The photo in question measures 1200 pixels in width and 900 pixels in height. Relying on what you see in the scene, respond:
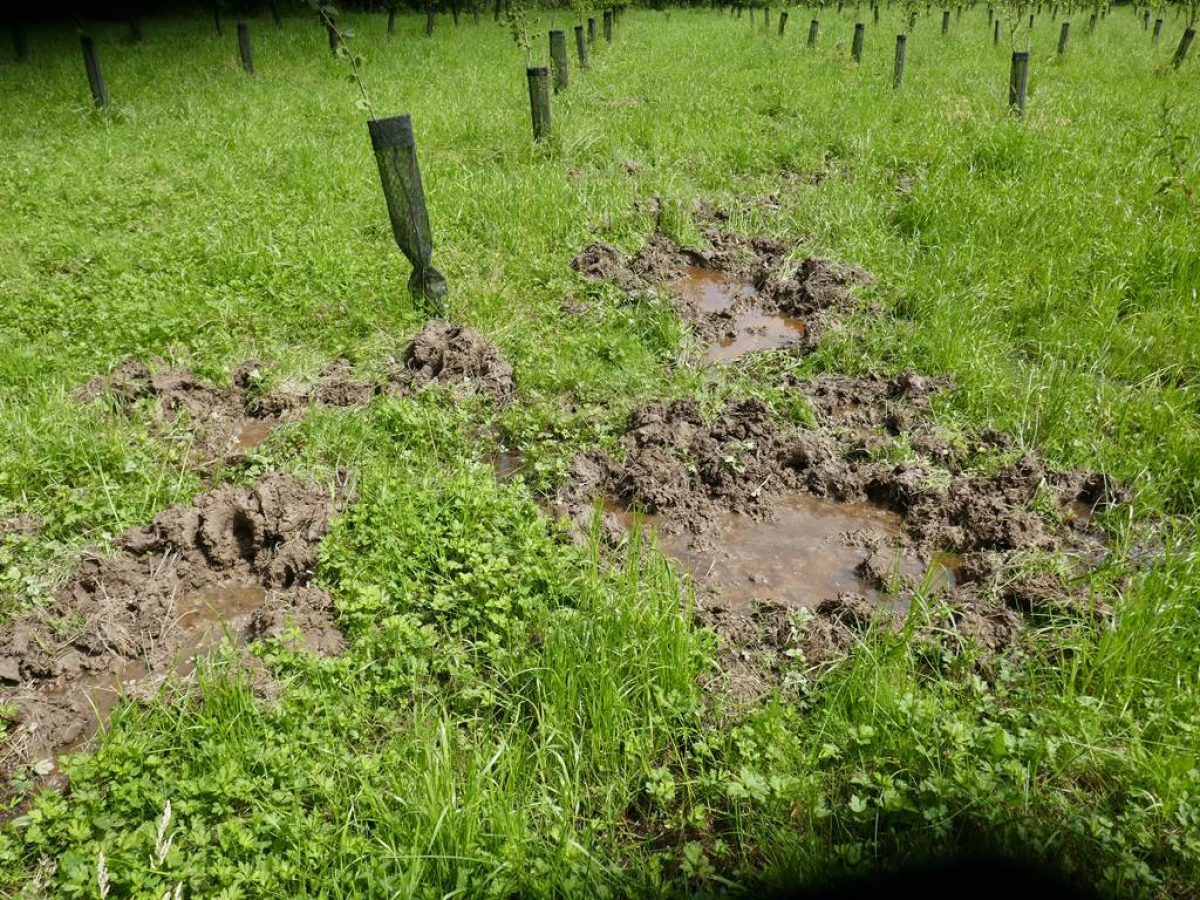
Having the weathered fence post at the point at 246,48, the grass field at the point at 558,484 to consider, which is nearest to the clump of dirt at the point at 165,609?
the grass field at the point at 558,484

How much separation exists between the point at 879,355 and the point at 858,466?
3.93 feet

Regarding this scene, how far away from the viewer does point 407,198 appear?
4711mm

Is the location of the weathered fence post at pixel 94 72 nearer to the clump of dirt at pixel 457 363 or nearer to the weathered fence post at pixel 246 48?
the weathered fence post at pixel 246 48

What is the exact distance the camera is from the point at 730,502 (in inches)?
137

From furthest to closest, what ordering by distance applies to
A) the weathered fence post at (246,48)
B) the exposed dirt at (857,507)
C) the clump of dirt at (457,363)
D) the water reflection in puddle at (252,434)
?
the weathered fence post at (246,48)
the clump of dirt at (457,363)
the water reflection in puddle at (252,434)
the exposed dirt at (857,507)

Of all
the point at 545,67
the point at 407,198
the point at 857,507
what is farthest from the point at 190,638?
the point at 545,67

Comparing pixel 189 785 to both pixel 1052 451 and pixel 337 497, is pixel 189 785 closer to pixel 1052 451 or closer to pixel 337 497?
pixel 337 497

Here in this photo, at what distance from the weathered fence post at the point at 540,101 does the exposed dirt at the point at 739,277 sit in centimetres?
260

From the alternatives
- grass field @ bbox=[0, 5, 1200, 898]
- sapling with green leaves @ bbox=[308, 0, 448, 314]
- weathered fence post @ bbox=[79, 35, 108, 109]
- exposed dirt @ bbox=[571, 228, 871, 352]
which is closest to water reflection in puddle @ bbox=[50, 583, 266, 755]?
grass field @ bbox=[0, 5, 1200, 898]

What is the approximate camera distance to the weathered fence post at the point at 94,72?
9.71 m

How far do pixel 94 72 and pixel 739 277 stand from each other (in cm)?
958

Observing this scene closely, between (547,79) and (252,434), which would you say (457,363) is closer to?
(252,434)

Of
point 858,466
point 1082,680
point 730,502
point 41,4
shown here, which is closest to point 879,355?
point 858,466

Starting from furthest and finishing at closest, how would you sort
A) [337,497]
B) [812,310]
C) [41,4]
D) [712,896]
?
[41,4], [812,310], [337,497], [712,896]
